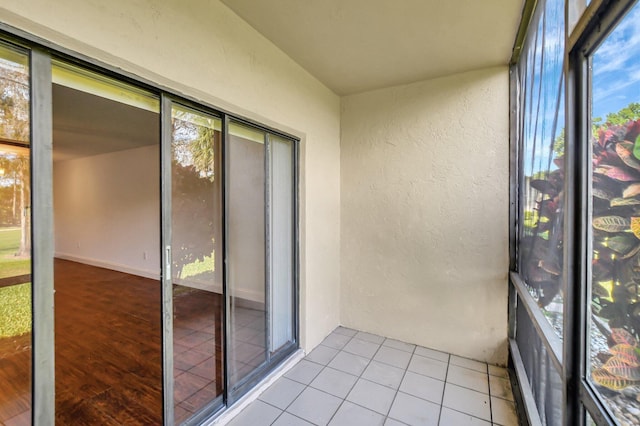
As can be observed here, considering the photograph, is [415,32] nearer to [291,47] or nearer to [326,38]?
[326,38]

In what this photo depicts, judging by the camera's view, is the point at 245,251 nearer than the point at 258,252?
Yes

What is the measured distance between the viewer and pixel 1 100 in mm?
1022

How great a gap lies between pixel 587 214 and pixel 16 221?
2250 mm

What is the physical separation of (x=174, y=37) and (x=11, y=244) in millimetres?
1236

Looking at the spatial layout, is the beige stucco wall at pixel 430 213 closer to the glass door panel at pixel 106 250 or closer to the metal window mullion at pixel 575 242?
the metal window mullion at pixel 575 242

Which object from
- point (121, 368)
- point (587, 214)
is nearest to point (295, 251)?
point (121, 368)

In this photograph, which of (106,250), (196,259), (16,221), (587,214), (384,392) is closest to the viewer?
(587,214)

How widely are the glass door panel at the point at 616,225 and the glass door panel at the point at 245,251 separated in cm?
189

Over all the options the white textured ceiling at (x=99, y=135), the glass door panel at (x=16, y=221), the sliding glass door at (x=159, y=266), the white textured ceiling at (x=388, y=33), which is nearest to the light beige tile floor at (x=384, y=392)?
the sliding glass door at (x=159, y=266)

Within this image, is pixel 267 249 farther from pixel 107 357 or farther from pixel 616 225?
pixel 616 225

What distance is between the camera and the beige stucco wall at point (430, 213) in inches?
100

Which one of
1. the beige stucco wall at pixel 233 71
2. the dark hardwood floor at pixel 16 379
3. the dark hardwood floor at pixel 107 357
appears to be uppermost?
the beige stucco wall at pixel 233 71

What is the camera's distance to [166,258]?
1.56 meters

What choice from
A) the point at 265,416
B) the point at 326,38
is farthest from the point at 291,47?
the point at 265,416
